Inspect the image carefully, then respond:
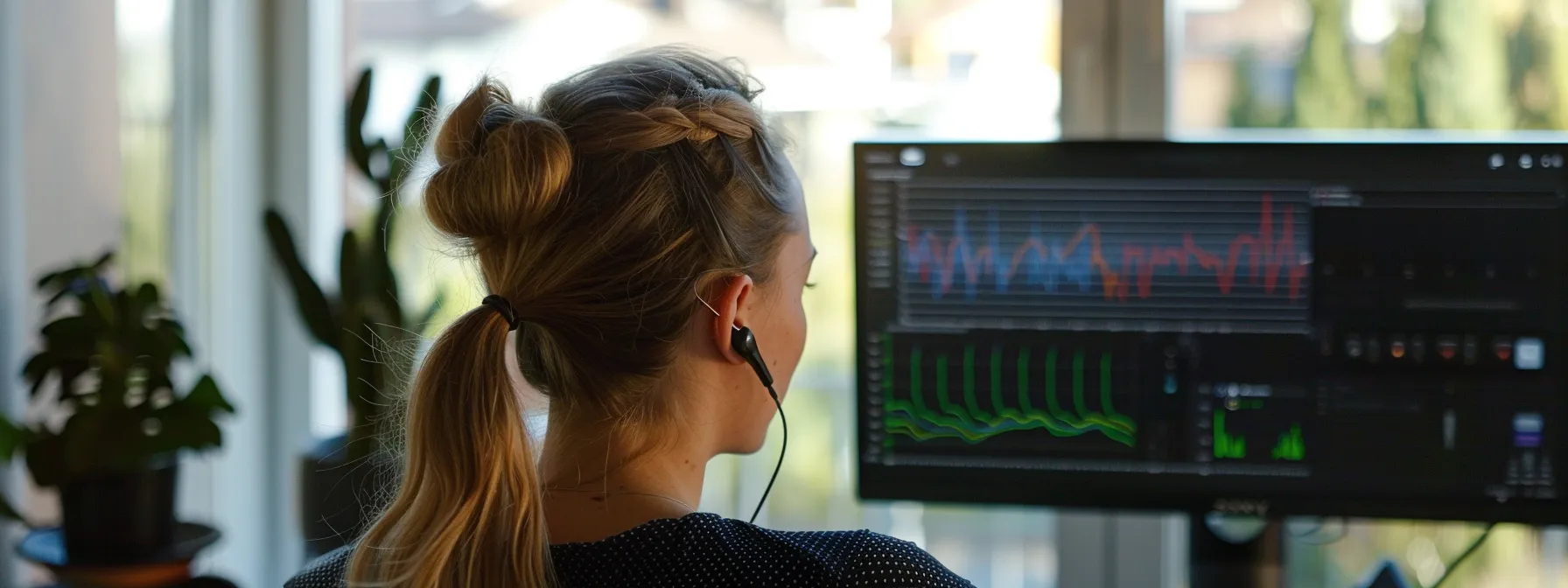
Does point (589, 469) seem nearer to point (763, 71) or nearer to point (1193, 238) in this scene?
point (1193, 238)

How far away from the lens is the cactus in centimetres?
167

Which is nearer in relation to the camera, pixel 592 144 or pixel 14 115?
pixel 592 144

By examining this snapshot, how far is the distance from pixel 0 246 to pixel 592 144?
1.02 m

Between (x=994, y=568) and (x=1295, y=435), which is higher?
(x=1295, y=435)

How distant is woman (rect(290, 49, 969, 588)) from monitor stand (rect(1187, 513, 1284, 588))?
712mm

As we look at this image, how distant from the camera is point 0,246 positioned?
1.56m

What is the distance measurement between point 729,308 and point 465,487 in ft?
0.77

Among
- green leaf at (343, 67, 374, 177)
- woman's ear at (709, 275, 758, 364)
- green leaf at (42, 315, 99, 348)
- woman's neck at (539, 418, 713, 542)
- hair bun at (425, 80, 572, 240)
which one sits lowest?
woman's neck at (539, 418, 713, 542)

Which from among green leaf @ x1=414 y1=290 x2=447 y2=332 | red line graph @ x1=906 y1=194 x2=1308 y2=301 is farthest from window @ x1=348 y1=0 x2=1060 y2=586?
red line graph @ x1=906 y1=194 x2=1308 y2=301

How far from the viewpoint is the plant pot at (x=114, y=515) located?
1.44 meters

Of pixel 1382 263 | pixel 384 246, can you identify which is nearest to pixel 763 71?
pixel 384 246

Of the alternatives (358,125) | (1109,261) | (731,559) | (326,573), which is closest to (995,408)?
(1109,261)

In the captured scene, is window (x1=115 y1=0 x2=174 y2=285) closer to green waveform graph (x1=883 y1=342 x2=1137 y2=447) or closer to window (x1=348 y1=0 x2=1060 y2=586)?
window (x1=348 y1=0 x2=1060 y2=586)

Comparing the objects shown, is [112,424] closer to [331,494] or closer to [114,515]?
[114,515]
